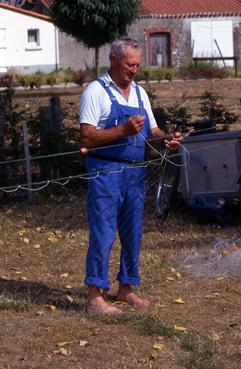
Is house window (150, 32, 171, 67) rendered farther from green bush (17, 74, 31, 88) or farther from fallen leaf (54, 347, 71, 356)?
fallen leaf (54, 347, 71, 356)

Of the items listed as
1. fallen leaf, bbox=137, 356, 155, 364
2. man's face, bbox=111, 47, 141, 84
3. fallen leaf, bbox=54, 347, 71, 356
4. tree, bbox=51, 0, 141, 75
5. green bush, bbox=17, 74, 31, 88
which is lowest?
fallen leaf, bbox=137, 356, 155, 364

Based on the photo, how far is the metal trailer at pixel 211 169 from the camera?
10086 mm

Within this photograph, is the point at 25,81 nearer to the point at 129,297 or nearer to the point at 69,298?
the point at 69,298

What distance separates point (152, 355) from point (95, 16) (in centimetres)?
2999

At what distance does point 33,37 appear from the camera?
49.4m

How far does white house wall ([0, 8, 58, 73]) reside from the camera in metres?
48.3

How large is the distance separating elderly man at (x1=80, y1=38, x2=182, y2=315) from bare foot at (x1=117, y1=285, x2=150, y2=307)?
0.24 meters

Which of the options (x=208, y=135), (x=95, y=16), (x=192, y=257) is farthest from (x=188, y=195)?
(x=95, y=16)

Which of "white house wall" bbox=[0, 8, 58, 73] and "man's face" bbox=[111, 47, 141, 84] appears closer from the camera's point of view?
"man's face" bbox=[111, 47, 141, 84]

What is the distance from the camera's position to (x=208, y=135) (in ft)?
33.7

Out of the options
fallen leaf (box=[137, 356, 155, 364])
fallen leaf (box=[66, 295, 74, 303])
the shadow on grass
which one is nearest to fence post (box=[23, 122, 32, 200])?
the shadow on grass

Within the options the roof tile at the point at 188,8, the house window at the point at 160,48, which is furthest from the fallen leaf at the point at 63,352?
the house window at the point at 160,48

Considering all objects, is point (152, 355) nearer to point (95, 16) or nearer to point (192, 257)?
point (192, 257)

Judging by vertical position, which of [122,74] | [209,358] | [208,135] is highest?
[122,74]
